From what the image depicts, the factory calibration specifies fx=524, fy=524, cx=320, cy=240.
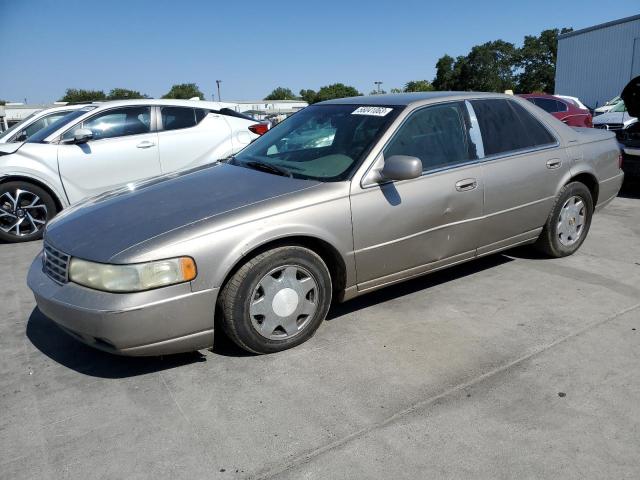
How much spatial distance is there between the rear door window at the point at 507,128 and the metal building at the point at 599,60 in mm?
26475

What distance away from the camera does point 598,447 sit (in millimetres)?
2215

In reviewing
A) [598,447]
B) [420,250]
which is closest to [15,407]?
[420,250]

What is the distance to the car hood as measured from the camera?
281 centimetres

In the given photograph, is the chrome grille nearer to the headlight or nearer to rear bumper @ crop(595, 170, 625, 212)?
the headlight

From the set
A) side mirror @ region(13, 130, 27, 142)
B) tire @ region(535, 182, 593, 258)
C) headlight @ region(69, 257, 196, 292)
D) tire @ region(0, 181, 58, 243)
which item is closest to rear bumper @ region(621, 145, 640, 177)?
tire @ region(535, 182, 593, 258)

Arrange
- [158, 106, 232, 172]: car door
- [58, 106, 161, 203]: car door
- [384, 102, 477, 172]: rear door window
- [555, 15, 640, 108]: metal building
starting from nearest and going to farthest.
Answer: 1. [384, 102, 477, 172]: rear door window
2. [58, 106, 161, 203]: car door
3. [158, 106, 232, 172]: car door
4. [555, 15, 640, 108]: metal building

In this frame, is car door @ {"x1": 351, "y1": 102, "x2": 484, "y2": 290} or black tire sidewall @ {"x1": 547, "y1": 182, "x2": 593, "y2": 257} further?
black tire sidewall @ {"x1": 547, "y1": 182, "x2": 593, "y2": 257}

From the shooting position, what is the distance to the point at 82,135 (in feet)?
19.9

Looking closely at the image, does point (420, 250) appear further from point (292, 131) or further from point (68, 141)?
point (68, 141)

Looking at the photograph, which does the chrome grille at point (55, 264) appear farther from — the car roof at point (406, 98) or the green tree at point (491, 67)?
the green tree at point (491, 67)

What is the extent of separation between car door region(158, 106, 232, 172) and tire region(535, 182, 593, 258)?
4.07 meters

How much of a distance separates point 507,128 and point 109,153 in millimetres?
4568

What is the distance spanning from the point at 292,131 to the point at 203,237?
1622 millimetres

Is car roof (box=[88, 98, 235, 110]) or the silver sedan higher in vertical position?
car roof (box=[88, 98, 235, 110])
